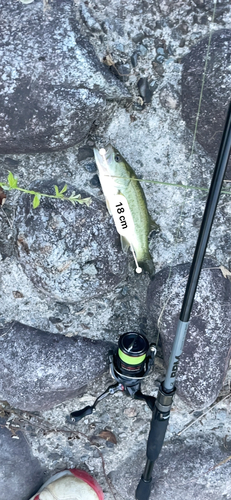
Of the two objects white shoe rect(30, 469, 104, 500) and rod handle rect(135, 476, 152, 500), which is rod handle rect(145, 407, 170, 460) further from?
white shoe rect(30, 469, 104, 500)

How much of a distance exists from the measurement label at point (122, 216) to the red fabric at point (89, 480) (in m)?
1.53

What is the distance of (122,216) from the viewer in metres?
1.97

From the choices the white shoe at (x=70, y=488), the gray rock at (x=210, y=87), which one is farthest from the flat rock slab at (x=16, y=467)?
the gray rock at (x=210, y=87)

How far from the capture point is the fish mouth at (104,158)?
1.92m

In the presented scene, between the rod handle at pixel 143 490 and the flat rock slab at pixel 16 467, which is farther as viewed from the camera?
the flat rock slab at pixel 16 467

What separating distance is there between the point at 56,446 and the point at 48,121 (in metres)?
1.93

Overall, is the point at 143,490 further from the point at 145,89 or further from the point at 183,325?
the point at 145,89

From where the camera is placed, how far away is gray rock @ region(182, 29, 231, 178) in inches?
72.4

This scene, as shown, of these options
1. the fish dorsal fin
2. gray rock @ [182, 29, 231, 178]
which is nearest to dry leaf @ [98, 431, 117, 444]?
the fish dorsal fin

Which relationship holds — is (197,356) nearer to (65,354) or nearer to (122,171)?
(65,354)

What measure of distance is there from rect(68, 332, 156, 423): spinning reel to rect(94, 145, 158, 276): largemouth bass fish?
46 cm

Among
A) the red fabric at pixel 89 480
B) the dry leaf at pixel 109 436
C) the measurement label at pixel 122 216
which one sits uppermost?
the measurement label at pixel 122 216

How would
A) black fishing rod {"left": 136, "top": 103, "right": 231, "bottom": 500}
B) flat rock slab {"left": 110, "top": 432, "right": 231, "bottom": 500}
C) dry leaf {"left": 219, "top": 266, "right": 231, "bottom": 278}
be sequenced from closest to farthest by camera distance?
black fishing rod {"left": 136, "top": 103, "right": 231, "bottom": 500} < dry leaf {"left": 219, "top": 266, "right": 231, "bottom": 278} < flat rock slab {"left": 110, "top": 432, "right": 231, "bottom": 500}

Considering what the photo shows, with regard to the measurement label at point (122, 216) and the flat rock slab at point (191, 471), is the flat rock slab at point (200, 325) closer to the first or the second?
the measurement label at point (122, 216)
